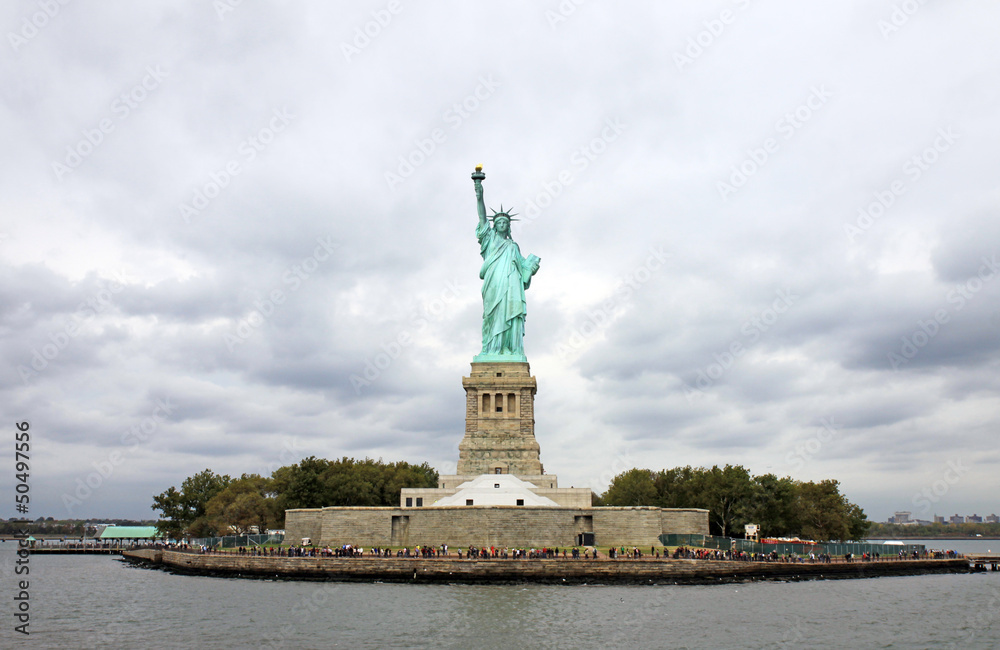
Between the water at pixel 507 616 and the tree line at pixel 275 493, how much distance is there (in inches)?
799

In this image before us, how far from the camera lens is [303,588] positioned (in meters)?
39.1

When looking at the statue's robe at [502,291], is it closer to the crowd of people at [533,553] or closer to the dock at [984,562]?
the crowd of people at [533,553]

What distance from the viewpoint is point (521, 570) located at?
40781 millimetres

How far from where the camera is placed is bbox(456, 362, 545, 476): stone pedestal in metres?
56.7

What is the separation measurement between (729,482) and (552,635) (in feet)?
122

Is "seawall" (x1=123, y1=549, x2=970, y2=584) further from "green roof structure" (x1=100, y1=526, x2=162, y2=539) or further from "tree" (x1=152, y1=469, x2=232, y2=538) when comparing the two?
"green roof structure" (x1=100, y1=526, x2=162, y2=539)

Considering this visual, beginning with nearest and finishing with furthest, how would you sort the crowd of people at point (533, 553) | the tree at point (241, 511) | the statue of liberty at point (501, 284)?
the crowd of people at point (533, 553), the statue of liberty at point (501, 284), the tree at point (241, 511)

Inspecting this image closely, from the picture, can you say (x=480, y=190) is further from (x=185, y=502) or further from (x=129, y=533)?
(x=129, y=533)

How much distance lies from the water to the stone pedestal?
58.2ft

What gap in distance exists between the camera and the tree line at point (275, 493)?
208 feet

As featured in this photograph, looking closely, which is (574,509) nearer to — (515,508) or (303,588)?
(515,508)

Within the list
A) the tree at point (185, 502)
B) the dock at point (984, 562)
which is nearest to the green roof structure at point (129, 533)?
the tree at point (185, 502)

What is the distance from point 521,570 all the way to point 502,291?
25157mm

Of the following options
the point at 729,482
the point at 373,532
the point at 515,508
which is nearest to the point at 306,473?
the point at 373,532
